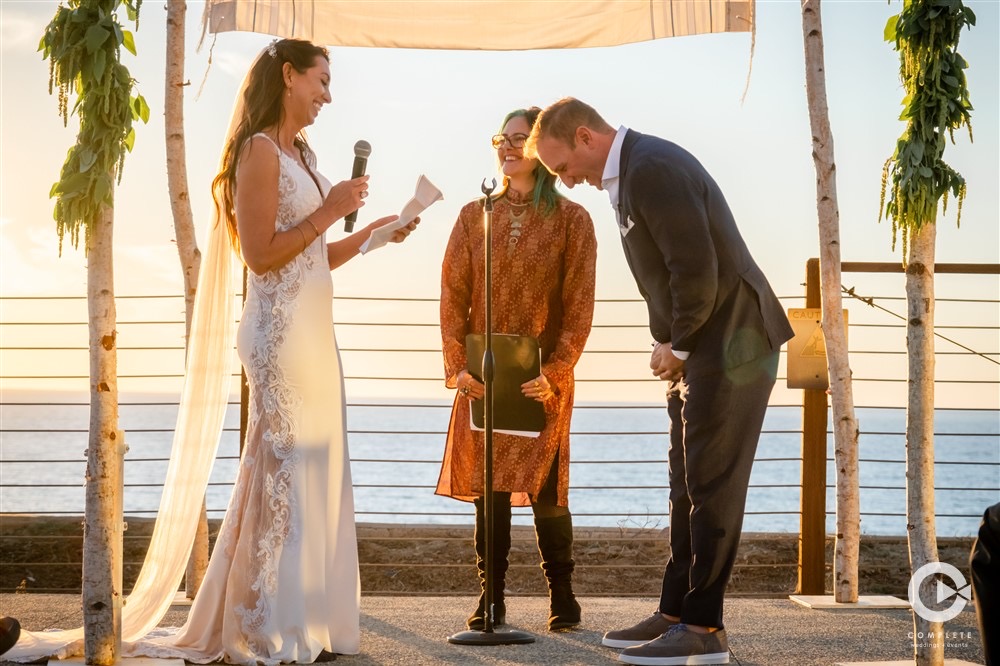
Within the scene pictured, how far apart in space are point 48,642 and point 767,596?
129 inches

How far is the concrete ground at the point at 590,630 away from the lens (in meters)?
3.23

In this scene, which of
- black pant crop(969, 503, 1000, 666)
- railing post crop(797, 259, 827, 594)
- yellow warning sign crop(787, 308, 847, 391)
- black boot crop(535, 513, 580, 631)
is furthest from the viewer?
railing post crop(797, 259, 827, 594)

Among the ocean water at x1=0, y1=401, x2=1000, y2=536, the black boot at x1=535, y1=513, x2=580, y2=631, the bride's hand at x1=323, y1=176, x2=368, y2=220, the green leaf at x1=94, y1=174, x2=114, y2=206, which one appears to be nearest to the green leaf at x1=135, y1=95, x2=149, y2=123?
the green leaf at x1=94, y1=174, x2=114, y2=206

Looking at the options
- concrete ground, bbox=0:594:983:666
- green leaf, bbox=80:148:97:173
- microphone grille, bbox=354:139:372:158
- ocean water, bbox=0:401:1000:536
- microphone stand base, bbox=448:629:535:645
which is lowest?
ocean water, bbox=0:401:1000:536

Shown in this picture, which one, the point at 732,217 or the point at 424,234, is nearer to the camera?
the point at 732,217

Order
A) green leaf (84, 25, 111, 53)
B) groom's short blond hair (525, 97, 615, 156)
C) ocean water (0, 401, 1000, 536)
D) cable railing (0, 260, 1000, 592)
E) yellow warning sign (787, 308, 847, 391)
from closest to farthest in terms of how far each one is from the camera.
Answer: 1. green leaf (84, 25, 111, 53)
2. groom's short blond hair (525, 97, 615, 156)
3. yellow warning sign (787, 308, 847, 391)
4. cable railing (0, 260, 1000, 592)
5. ocean water (0, 401, 1000, 536)

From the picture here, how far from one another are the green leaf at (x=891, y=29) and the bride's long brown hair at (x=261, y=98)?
5.24ft

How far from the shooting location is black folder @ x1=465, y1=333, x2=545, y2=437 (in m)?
Result: 3.56

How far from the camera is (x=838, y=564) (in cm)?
421

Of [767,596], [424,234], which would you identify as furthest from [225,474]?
[424,234]

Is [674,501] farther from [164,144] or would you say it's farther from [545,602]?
[164,144]

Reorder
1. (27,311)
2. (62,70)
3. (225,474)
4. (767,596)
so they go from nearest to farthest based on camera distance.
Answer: (62,70) < (767,596) < (27,311) < (225,474)

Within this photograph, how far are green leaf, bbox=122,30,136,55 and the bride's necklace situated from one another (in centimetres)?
128

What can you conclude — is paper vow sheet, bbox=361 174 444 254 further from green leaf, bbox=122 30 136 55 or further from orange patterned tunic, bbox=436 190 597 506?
green leaf, bbox=122 30 136 55
